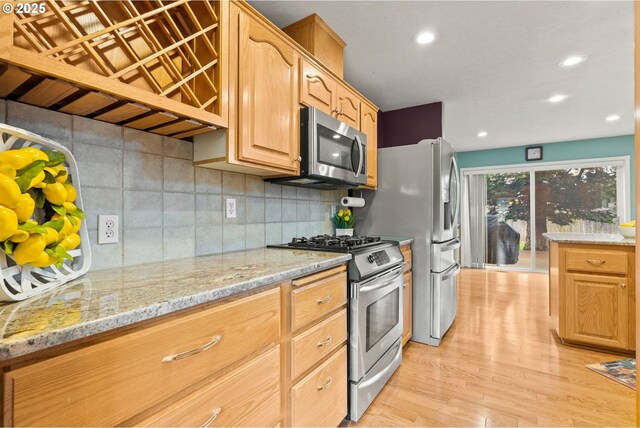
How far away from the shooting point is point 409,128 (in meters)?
3.62

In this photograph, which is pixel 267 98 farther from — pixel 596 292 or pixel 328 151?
pixel 596 292

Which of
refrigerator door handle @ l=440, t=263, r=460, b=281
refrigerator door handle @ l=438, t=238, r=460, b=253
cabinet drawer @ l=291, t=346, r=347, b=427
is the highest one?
refrigerator door handle @ l=438, t=238, r=460, b=253

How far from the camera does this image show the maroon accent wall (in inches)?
136

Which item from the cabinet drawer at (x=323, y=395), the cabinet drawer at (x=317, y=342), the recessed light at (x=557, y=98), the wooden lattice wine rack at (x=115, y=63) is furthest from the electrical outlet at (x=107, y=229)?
the recessed light at (x=557, y=98)

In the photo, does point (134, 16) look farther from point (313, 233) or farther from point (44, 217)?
point (313, 233)

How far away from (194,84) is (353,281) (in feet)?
4.05

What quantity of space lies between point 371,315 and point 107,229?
136 cm

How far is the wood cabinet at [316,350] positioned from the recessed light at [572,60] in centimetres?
272

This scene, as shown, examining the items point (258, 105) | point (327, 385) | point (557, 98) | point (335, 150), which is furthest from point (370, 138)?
point (557, 98)

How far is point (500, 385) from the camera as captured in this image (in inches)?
76.3

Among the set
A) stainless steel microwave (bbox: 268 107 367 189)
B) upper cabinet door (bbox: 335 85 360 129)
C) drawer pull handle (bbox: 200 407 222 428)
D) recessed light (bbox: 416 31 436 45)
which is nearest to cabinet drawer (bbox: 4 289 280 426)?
drawer pull handle (bbox: 200 407 222 428)

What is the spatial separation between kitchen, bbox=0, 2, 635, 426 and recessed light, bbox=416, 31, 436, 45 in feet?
0.25

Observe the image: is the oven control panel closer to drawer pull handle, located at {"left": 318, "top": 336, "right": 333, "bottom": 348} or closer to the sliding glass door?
drawer pull handle, located at {"left": 318, "top": 336, "right": 333, "bottom": 348}

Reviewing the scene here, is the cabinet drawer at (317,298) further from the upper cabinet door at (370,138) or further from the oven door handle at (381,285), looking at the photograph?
the upper cabinet door at (370,138)
